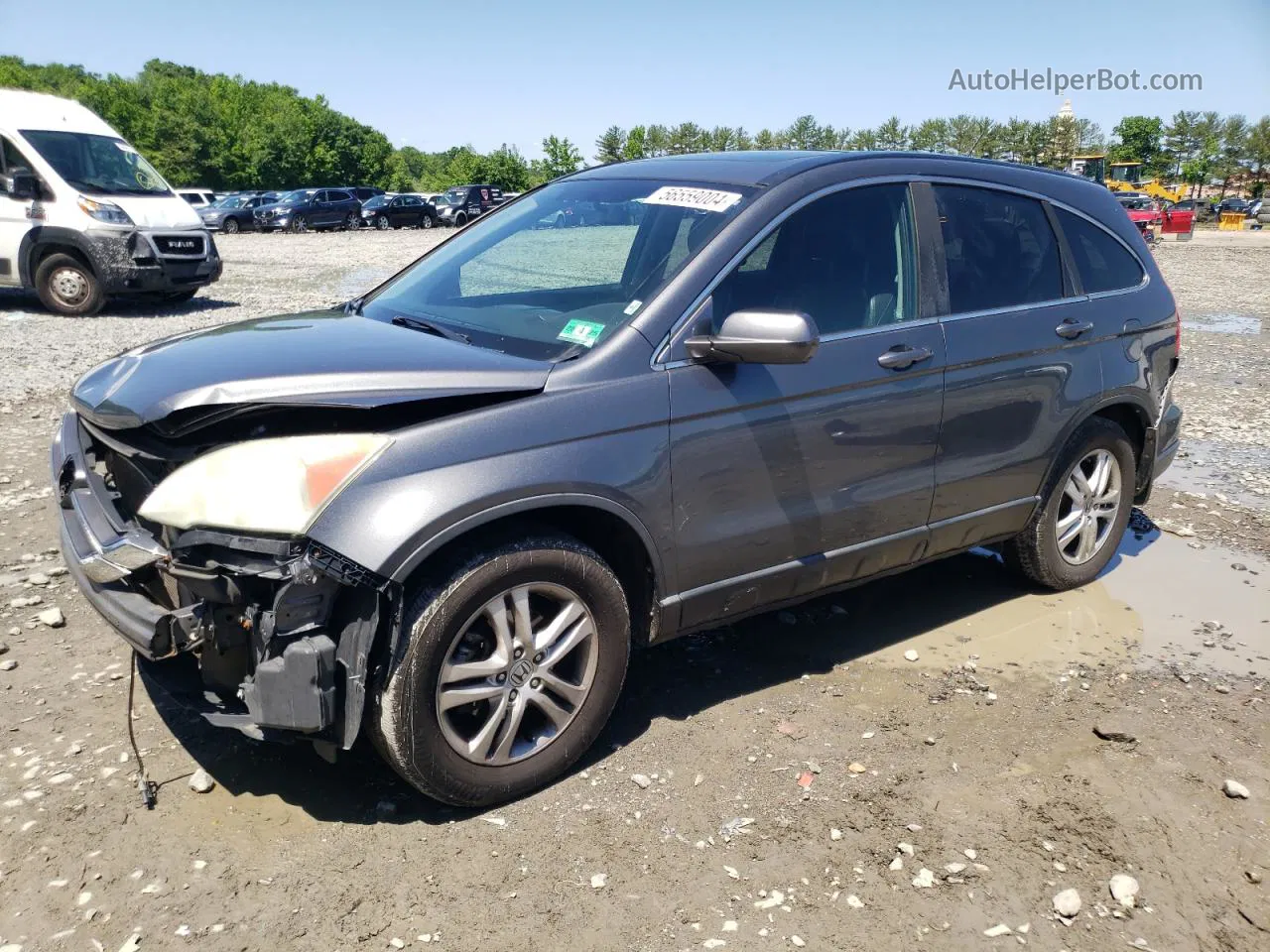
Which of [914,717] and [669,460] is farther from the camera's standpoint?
[914,717]

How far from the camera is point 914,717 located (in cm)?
388

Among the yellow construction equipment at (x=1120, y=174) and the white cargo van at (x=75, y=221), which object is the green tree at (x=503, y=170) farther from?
the white cargo van at (x=75, y=221)

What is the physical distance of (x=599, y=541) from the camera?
134 inches

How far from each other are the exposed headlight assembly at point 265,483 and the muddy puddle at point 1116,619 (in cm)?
249

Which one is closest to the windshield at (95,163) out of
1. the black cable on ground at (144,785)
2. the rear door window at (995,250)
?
the black cable on ground at (144,785)

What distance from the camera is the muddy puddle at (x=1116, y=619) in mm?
4410

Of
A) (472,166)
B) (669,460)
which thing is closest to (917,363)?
(669,460)

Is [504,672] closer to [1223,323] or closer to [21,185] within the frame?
[21,185]

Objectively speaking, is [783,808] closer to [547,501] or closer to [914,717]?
[914,717]

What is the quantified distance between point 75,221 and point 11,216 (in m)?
0.74

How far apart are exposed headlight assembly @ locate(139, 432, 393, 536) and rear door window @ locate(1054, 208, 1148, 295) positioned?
337cm

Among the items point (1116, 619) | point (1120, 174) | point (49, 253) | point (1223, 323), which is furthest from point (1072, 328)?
point (1120, 174)

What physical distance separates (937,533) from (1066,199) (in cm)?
175

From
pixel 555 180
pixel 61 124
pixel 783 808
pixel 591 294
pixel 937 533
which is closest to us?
pixel 783 808
